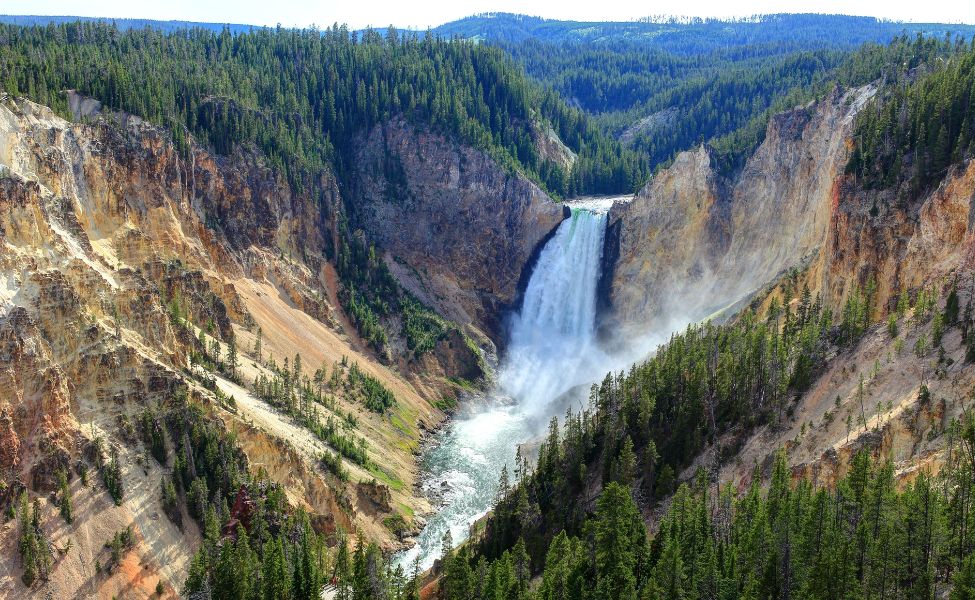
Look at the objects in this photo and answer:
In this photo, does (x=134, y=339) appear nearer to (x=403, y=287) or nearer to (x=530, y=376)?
(x=403, y=287)

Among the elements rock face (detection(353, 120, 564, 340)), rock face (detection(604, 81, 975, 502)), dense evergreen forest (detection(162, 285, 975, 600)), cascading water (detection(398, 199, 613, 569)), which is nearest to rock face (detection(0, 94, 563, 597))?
rock face (detection(353, 120, 564, 340))

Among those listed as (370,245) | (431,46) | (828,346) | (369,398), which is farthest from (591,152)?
(828,346)

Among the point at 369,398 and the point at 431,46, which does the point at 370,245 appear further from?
the point at 431,46

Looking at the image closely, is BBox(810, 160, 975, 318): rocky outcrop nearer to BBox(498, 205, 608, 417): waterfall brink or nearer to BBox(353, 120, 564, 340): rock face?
BBox(498, 205, 608, 417): waterfall brink

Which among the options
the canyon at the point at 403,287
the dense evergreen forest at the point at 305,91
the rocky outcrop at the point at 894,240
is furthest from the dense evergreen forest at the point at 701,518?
the dense evergreen forest at the point at 305,91

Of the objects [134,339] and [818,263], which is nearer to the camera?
[134,339]

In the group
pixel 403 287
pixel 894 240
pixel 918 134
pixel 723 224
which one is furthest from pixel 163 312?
pixel 723 224
